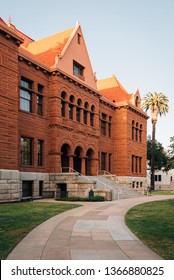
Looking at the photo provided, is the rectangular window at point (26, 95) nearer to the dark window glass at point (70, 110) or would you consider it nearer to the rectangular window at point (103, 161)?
the dark window glass at point (70, 110)

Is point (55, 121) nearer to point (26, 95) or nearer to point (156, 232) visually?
point (26, 95)

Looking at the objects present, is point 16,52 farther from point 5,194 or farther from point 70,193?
point 70,193

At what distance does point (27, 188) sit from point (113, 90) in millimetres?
24329

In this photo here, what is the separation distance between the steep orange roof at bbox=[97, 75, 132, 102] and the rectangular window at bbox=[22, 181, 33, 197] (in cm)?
2088

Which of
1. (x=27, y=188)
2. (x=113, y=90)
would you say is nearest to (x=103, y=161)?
(x=113, y=90)

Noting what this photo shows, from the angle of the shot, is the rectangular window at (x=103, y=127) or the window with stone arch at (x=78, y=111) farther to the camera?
the rectangular window at (x=103, y=127)

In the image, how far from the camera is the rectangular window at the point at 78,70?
110ft

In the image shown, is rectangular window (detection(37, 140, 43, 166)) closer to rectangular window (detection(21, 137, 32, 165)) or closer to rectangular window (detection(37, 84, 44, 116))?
rectangular window (detection(21, 137, 32, 165))

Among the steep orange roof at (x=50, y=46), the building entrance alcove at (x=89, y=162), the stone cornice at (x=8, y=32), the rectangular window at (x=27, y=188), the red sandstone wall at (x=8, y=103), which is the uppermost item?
the steep orange roof at (x=50, y=46)

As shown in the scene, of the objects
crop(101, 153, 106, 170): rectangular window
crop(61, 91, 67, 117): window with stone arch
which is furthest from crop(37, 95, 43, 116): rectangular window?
crop(101, 153, 106, 170): rectangular window

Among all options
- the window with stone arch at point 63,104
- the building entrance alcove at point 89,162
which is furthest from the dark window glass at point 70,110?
the building entrance alcove at point 89,162

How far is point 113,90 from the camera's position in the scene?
151 feet

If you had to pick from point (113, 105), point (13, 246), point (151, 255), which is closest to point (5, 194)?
point (13, 246)

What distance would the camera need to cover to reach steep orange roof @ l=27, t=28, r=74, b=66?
31.4 metres
